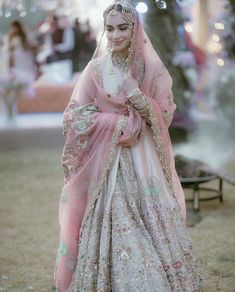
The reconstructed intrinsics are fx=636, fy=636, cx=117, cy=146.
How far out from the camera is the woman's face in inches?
115

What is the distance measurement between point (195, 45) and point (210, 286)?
6556 mm

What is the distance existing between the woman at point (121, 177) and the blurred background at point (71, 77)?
110 inches

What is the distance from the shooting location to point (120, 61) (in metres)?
3.02

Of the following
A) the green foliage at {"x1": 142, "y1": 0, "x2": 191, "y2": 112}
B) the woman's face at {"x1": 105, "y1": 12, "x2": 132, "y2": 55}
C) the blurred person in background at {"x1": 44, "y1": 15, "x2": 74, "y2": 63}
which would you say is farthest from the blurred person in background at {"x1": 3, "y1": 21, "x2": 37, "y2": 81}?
the woman's face at {"x1": 105, "y1": 12, "x2": 132, "y2": 55}

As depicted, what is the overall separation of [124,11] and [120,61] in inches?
9.5

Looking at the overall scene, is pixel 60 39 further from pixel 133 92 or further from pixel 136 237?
pixel 136 237

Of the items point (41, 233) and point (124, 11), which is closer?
point (124, 11)

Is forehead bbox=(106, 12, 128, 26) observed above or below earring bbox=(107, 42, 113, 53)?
above

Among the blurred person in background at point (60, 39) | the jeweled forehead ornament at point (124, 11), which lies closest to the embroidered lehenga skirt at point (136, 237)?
the jeweled forehead ornament at point (124, 11)

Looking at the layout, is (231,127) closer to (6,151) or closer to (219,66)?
(219,66)

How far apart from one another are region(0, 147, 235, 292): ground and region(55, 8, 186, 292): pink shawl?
71 cm

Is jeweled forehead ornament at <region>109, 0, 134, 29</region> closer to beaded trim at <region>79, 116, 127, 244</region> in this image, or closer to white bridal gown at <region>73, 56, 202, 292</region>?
white bridal gown at <region>73, 56, 202, 292</region>

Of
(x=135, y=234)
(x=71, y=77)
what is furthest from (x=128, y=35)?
(x=71, y=77)

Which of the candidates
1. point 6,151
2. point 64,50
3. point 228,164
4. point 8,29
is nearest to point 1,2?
point 8,29
